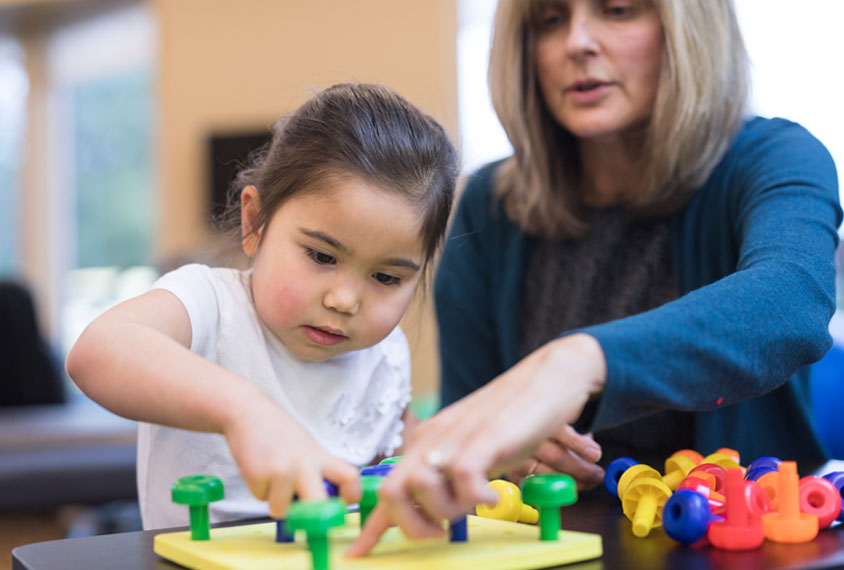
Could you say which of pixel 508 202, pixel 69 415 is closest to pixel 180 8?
pixel 69 415

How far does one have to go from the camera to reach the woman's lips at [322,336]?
3.01 feet

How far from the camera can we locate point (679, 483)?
788mm

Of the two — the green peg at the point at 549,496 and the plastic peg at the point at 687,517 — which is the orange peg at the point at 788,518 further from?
the green peg at the point at 549,496

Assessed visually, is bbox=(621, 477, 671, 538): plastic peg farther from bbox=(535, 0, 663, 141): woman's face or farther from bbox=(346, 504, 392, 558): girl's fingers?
bbox=(535, 0, 663, 141): woman's face

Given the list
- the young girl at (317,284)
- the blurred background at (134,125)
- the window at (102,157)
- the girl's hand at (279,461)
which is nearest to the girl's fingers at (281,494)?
the girl's hand at (279,461)

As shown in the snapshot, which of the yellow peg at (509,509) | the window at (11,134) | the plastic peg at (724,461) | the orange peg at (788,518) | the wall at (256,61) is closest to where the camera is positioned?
the orange peg at (788,518)

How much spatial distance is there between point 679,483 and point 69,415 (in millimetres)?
2669

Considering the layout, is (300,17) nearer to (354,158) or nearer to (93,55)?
(93,55)

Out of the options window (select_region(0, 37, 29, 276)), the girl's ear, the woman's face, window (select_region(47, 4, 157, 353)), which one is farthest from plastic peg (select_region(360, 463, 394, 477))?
window (select_region(0, 37, 29, 276))

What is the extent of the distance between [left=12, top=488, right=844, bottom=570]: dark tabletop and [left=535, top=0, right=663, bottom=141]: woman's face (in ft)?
2.36

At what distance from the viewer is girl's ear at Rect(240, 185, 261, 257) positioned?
3.21 ft

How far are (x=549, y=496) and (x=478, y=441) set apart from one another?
75 millimetres

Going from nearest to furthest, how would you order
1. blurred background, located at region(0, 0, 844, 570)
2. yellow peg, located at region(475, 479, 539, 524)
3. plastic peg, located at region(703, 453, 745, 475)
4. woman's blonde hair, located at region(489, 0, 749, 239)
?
yellow peg, located at region(475, 479, 539, 524)
plastic peg, located at region(703, 453, 745, 475)
woman's blonde hair, located at region(489, 0, 749, 239)
blurred background, located at region(0, 0, 844, 570)

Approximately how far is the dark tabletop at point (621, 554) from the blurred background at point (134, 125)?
6.04 feet
